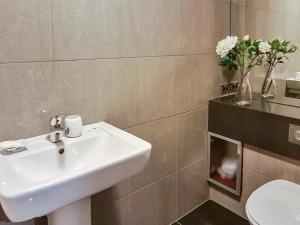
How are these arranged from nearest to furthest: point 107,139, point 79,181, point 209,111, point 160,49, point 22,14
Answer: point 79,181, point 22,14, point 107,139, point 160,49, point 209,111

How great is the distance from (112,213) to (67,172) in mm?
691

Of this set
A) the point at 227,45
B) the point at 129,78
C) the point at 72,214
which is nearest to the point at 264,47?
the point at 227,45

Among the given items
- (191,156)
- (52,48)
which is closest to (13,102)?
(52,48)

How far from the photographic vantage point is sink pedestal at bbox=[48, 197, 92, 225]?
42.2 inches

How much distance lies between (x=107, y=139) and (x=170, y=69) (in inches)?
25.2

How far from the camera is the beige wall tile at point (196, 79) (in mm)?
1750

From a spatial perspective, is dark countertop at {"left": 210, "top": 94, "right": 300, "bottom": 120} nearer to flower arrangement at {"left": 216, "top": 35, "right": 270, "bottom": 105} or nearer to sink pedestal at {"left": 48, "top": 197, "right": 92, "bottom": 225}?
flower arrangement at {"left": 216, "top": 35, "right": 270, "bottom": 105}

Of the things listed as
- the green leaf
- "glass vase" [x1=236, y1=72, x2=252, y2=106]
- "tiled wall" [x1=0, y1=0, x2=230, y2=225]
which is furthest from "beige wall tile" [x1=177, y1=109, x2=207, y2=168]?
the green leaf

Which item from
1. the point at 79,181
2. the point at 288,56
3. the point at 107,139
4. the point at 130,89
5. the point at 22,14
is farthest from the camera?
the point at 288,56

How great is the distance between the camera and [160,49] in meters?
1.58

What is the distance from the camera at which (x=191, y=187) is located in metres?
1.99

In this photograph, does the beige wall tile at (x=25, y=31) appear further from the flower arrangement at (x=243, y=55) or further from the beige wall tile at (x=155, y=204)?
the flower arrangement at (x=243, y=55)

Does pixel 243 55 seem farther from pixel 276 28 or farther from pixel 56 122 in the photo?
pixel 56 122

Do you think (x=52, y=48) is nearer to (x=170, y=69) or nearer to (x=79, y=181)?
(x=79, y=181)
